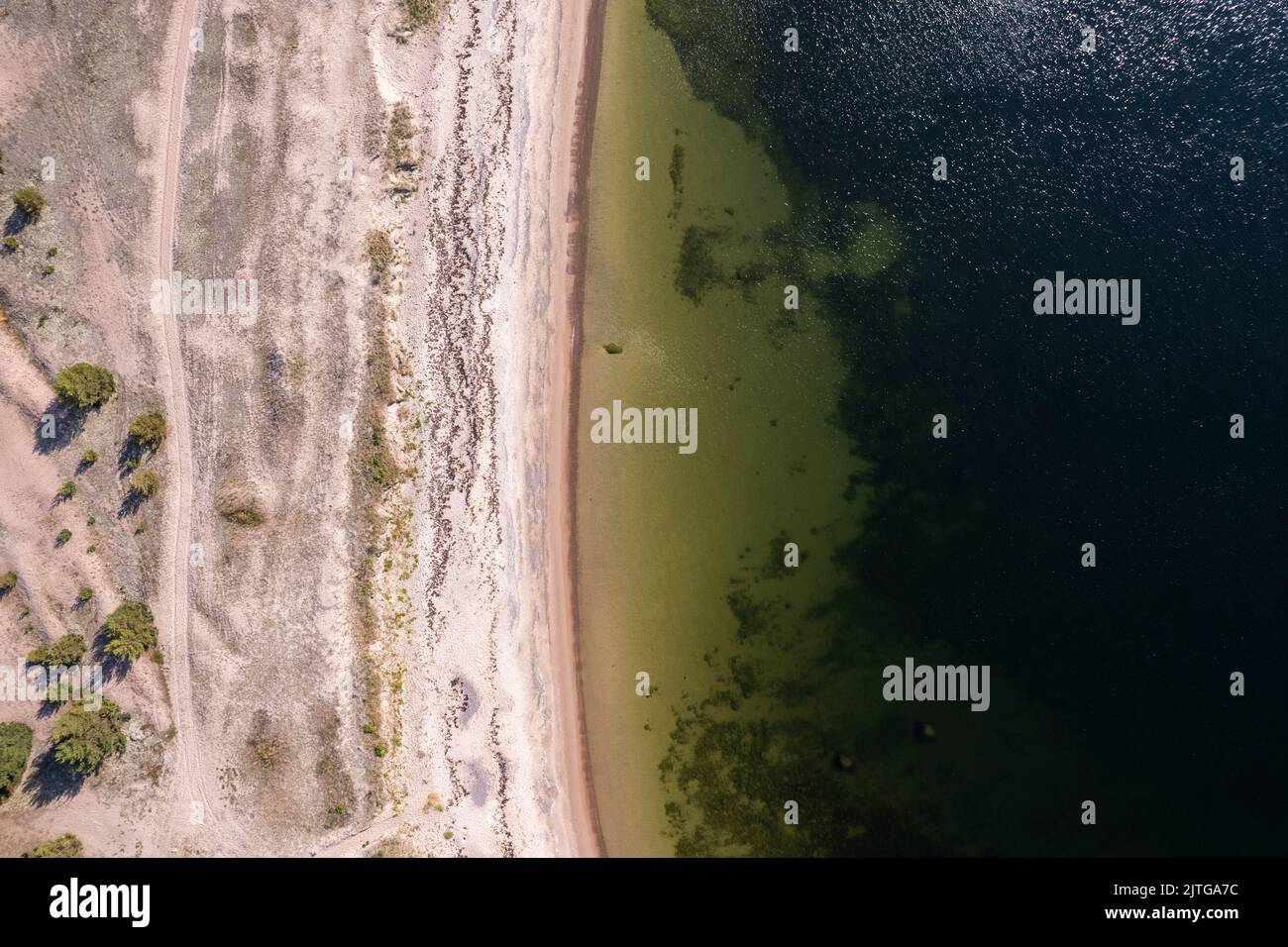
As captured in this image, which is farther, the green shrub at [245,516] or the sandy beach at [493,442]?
the sandy beach at [493,442]

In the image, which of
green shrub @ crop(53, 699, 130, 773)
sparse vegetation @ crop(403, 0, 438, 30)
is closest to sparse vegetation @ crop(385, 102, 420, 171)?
sparse vegetation @ crop(403, 0, 438, 30)

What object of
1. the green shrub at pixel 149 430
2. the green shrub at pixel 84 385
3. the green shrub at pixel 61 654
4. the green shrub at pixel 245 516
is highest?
the green shrub at pixel 84 385

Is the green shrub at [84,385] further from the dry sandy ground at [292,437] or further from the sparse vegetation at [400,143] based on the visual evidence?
the sparse vegetation at [400,143]

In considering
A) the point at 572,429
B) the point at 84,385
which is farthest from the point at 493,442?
the point at 84,385

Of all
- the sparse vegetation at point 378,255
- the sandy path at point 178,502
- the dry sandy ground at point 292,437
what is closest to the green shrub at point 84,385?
the dry sandy ground at point 292,437

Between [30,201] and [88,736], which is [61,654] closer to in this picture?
[88,736]

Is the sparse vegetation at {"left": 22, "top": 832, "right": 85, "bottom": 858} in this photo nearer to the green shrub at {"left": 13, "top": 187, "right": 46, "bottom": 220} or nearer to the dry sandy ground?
the dry sandy ground
